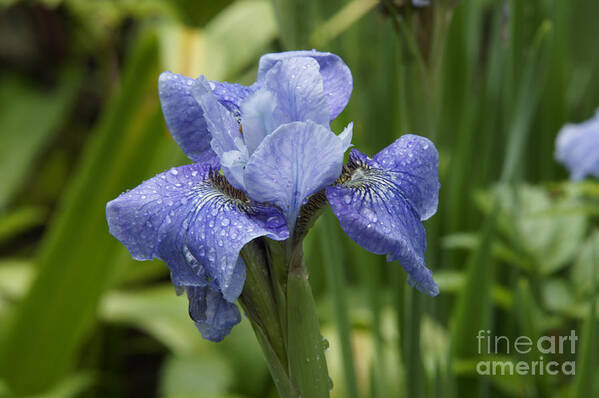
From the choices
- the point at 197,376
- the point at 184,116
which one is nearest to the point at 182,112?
the point at 184,116

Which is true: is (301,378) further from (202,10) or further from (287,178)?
(202,10)

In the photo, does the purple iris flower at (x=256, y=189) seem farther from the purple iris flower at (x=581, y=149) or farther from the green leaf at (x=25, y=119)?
the green leaf at (x=25, y=119)

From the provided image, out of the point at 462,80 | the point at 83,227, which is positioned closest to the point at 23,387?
the point at 83,227

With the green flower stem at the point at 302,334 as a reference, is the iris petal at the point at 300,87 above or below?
above

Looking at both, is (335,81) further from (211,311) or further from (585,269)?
(585,269)

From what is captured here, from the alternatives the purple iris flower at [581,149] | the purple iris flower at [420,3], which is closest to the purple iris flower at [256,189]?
the purple iris flower at [420,3]

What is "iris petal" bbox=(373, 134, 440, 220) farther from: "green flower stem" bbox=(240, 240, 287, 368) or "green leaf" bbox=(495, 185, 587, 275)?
"green leaf" bbox=(495, 185, 587, 275)
